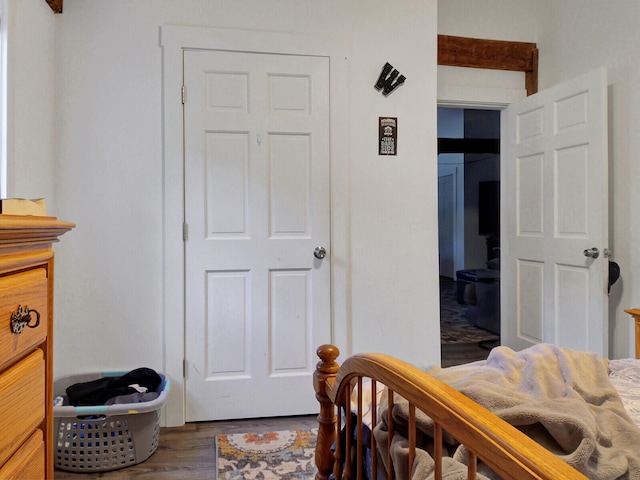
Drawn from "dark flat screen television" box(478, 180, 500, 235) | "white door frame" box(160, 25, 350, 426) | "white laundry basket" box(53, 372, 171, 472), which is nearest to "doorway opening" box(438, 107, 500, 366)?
"dark flat screen television" box(478, 180, 500, 235)

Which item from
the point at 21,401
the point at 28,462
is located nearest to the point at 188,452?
the point at 28,462

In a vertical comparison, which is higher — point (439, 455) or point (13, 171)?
point (13, 171)

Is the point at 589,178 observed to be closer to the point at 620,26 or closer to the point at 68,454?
the point at 620,26

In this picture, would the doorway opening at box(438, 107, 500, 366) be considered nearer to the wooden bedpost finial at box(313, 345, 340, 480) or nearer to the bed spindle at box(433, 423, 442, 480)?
the wooden bedpost finial at box(313, 345, 340, 480)

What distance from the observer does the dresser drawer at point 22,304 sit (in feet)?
2.82

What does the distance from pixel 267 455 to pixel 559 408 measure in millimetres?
1602

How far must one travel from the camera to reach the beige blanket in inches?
30.6

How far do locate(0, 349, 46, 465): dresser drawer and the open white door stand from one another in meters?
2.78

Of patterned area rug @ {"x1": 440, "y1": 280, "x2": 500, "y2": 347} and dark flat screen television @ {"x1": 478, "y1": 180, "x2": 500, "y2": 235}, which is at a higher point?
dark flat screen television @ {"x1": 478, "y1": 180, "x2": 500, "y2": 235}

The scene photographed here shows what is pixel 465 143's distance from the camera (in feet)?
14.6

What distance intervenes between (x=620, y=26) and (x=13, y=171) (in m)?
3.36

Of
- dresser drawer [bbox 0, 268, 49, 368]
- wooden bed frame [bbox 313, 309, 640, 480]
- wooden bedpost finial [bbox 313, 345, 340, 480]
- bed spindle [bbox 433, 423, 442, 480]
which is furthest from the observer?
wooden bedpost finial [bbox 313, 345, 340, 480]

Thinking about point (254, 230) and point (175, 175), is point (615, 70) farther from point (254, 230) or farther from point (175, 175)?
point (175, 175)

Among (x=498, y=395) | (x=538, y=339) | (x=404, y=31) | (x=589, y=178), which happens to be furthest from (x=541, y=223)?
(x=498, y=395)
